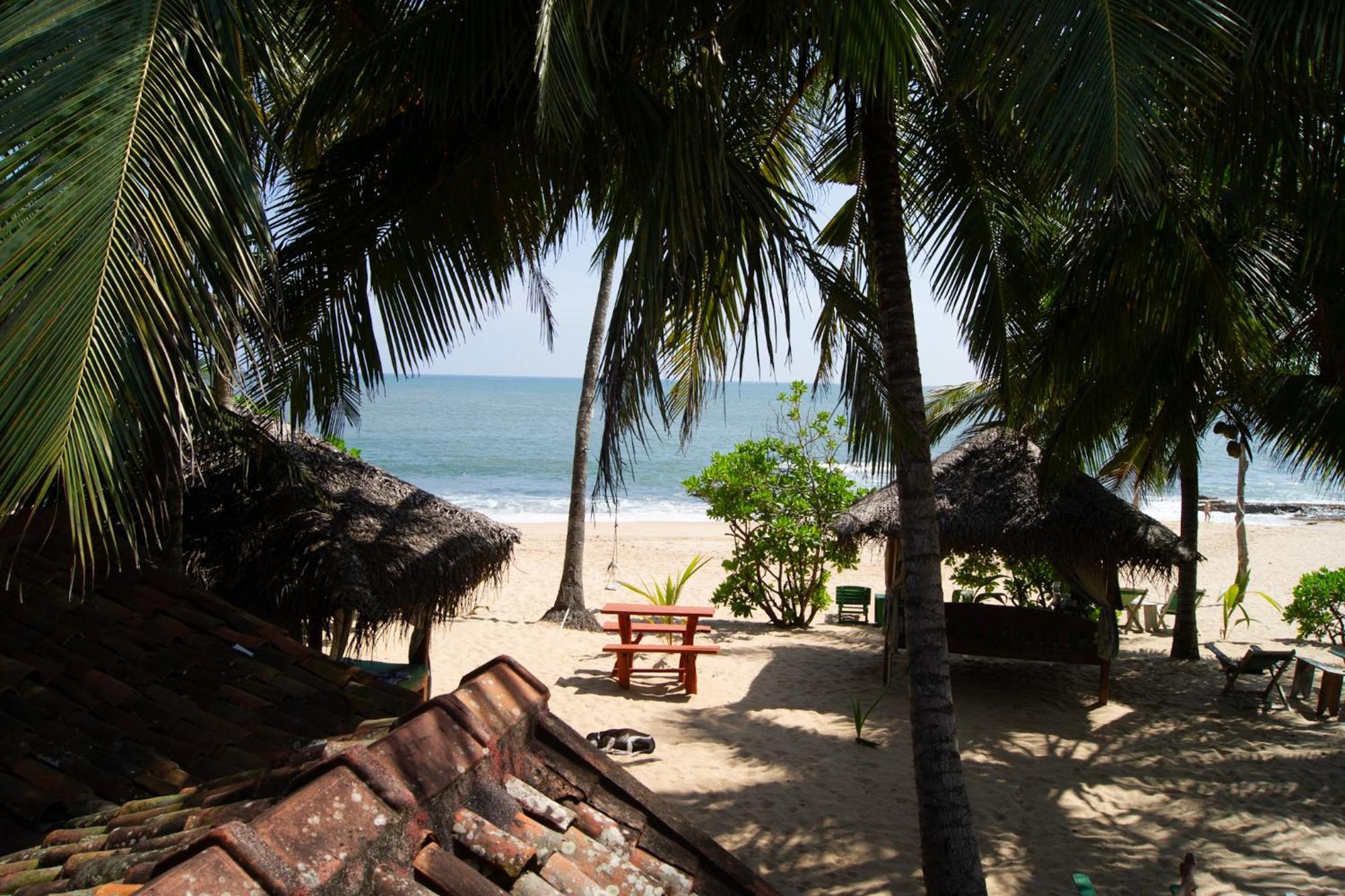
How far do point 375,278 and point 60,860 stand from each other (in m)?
3.33

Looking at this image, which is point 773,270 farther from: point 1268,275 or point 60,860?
point 1268,275

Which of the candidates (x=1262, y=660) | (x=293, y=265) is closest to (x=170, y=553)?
(x=293, y=265)

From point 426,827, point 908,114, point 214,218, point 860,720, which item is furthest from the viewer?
point 860,720

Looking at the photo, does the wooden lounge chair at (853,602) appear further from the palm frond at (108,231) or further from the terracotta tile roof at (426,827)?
the terracotta tile roof at (426,827)

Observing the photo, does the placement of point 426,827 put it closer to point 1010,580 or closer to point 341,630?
point 341,630

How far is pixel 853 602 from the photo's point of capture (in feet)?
46.9

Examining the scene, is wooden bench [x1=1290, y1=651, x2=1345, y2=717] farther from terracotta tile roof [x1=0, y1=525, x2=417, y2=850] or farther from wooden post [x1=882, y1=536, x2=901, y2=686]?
terracotta tile roof [x1=0, y1=525, x2=417, y2=850]

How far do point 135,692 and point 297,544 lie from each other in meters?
3.37

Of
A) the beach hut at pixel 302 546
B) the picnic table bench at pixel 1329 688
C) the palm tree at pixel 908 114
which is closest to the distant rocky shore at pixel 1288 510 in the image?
the picnic table bench at pixel 1329 688

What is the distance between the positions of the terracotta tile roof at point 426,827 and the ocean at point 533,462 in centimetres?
1462

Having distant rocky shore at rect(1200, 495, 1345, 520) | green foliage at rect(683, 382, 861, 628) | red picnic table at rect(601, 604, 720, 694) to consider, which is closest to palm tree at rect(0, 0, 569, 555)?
red picnic table at rect(601, 604, 720, 694)

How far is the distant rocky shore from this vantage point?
122ft

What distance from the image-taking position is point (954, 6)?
14.3 ft

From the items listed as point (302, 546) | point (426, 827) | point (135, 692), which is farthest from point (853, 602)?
point (426, 827)
